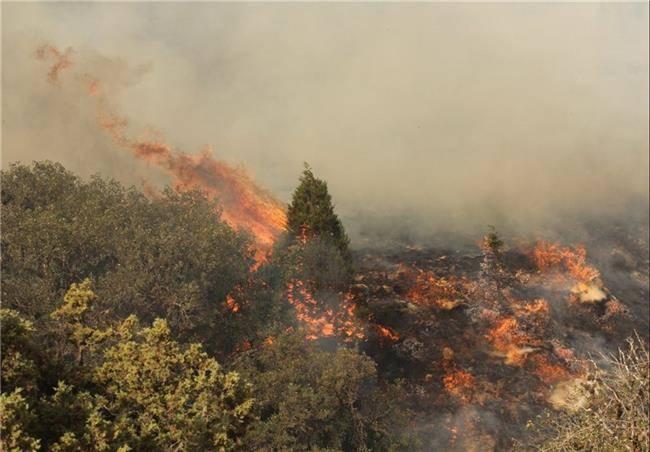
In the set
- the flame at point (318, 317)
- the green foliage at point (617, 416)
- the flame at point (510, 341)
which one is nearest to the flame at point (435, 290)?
the flame at point (510, 341)

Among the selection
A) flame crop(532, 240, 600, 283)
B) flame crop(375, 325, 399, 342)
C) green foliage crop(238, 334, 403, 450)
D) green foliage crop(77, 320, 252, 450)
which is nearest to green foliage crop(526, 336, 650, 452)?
green foliage crop(77, 320, 252, 450)

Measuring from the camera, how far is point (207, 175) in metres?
52.8

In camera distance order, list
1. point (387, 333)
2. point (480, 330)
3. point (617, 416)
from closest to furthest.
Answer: point (617, 416) < point (387, 333) < point (480, 330)

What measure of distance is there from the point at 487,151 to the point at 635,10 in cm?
6389

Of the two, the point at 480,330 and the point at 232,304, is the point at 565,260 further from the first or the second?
the point at 232,304

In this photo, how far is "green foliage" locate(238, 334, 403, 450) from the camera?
856 inches

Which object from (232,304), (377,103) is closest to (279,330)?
(232,304)

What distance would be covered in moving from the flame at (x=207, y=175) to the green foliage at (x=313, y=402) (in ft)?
79.3

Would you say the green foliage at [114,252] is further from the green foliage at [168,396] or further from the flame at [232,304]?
the green foliage at [168,396]

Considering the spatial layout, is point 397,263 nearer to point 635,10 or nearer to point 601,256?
point 601,256

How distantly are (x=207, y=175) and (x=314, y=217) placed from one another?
19.0 metres

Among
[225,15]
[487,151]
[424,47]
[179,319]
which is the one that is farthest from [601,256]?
[225,15]

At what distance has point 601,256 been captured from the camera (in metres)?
47.5

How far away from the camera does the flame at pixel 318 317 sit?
34062 millimetres
